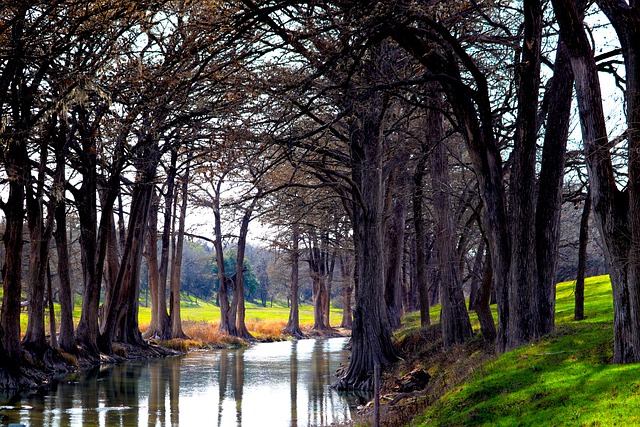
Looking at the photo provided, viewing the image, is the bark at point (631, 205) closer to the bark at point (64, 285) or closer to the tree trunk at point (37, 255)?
the tree trunk at point (37, 255)

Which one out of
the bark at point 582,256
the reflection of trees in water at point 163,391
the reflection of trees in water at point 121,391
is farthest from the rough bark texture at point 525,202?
the reflection of trees in water at point 121,391

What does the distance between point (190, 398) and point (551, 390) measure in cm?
1282

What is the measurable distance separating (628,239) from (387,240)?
24.4 m

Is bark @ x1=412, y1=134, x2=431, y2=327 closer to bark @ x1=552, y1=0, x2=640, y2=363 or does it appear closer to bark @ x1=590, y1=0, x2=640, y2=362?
bark @ x1=552, y1=0, x2=640, y2=363

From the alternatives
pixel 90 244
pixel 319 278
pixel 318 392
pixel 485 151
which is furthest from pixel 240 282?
pixel 485 151

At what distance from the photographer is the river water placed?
55.5ft

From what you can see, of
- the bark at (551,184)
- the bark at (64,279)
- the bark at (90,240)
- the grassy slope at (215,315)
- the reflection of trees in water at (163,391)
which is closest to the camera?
the bark at (551,184)

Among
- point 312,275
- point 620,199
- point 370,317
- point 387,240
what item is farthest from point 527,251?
point 312,275

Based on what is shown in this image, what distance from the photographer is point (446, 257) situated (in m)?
21.9

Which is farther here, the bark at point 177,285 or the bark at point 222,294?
the bark at point 222,294

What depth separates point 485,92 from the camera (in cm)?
1487

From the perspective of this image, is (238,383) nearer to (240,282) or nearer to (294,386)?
(294,386)

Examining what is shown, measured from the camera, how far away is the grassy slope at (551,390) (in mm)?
9219

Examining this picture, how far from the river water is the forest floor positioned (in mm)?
2642
